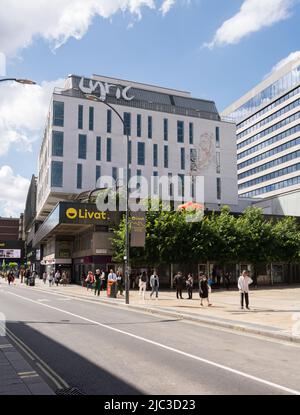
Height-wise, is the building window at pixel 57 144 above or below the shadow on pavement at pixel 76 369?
above

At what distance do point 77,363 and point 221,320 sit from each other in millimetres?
8225

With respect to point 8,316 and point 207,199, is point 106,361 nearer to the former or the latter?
point 8,316

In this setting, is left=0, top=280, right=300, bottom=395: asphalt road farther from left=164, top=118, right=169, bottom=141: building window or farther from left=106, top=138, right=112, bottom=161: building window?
left=164, top=118, right=169, bottom=141: building window

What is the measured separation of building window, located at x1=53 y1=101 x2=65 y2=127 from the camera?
67.9m

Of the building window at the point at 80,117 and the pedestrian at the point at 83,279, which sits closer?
the pedestrian at the point at 83,279

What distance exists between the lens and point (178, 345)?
36.1 ft

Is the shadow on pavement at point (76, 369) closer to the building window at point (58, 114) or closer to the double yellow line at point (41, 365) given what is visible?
the double yellow line at point (41, 365)

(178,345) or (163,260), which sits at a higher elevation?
(163,260)

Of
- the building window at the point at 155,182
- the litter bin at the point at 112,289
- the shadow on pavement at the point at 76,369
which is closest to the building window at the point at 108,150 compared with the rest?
the building window at the point at 155,182

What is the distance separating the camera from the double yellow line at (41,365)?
7.07m

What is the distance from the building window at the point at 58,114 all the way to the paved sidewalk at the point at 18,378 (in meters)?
61.8

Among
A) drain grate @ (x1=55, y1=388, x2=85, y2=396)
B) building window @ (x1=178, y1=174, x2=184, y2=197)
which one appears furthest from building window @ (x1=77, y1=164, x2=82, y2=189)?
drain grate @ (x1=55, y1=388, x2=85, y2=396)

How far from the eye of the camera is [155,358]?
30.2 ft
